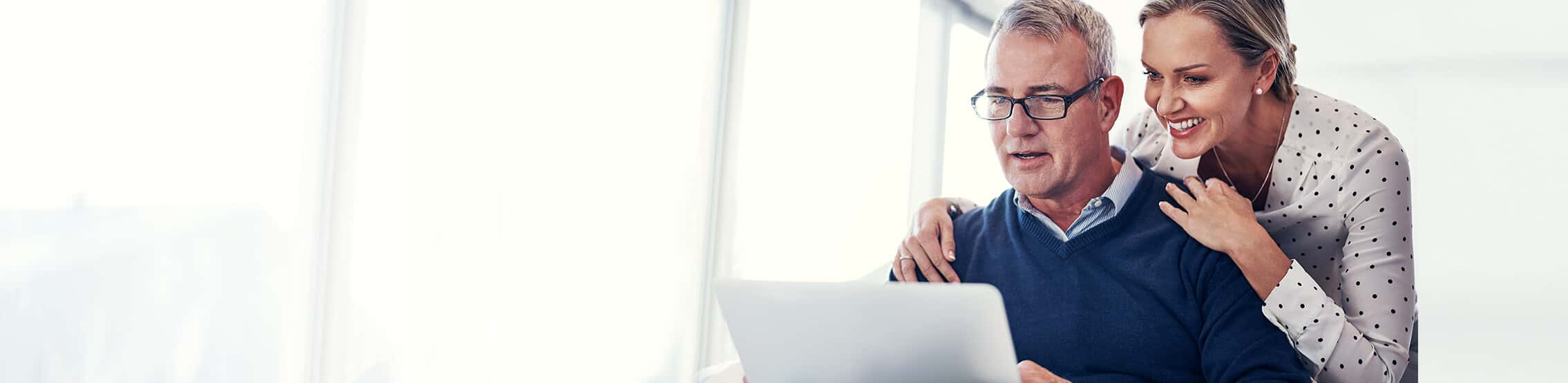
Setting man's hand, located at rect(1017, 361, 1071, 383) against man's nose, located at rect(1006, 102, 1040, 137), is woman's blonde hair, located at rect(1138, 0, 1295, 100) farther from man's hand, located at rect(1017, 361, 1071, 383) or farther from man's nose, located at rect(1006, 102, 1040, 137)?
man's hand, located at rect(1017, 361, 1071, 383)

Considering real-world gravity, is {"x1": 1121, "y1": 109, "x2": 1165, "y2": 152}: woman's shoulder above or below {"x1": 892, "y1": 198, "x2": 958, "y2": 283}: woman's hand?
above

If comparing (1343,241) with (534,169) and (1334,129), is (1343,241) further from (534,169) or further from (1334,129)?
(534,169)

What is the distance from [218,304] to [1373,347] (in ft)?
6.50

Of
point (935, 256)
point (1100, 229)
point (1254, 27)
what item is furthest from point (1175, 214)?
point (935, 256)

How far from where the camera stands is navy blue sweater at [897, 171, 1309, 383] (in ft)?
5.80

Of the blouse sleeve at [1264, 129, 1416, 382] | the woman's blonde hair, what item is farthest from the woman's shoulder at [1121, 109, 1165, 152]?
the blouse sleeve at [1264, 129, 1416, 382]

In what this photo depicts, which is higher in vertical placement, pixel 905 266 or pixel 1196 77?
pixel 1196 77

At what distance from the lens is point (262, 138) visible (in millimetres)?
1960

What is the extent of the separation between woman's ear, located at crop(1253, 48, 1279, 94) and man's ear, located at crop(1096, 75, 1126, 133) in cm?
23

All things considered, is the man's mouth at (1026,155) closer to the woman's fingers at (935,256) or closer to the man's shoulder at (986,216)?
the man's shoulder at (986,216)

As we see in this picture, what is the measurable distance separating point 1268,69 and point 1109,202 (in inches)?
13.8

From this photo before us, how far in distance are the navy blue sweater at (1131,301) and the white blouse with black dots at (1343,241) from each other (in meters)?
0.06

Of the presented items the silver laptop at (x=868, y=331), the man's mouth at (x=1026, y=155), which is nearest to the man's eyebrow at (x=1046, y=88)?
the man's mouth at (x=1026, y=155)

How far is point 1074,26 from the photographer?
1949 millimetres
